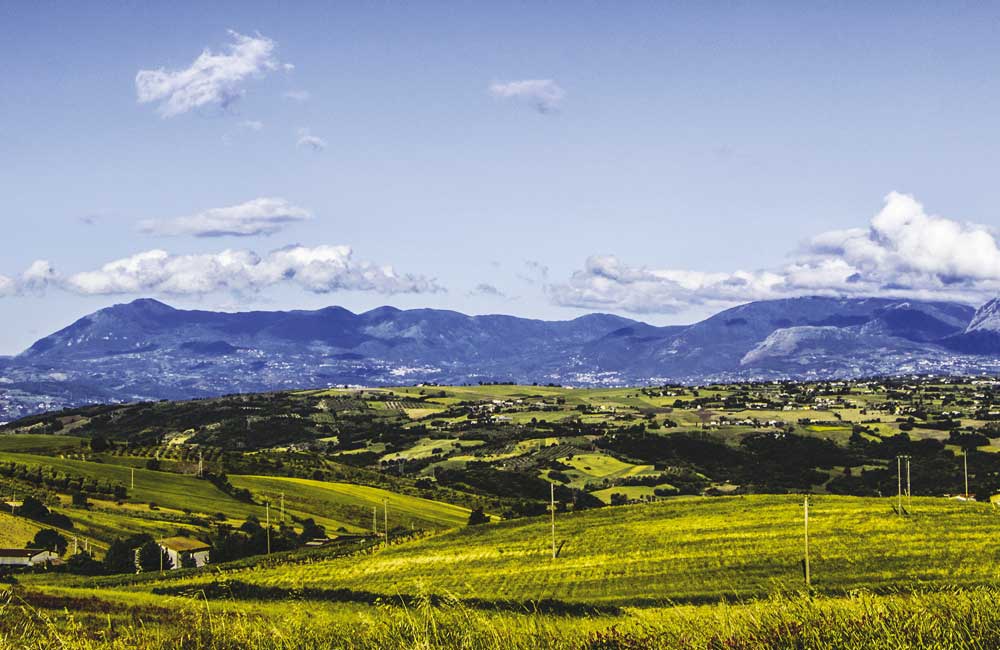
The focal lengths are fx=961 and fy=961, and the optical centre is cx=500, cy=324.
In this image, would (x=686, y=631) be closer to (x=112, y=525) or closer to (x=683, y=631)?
(x=683, y=631)

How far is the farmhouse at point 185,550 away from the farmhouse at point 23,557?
11974mm

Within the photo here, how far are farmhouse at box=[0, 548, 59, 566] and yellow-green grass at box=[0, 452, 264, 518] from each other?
4371cm

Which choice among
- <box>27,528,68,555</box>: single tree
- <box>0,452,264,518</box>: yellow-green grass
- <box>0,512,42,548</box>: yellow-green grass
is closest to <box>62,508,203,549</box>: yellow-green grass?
<box>27,528,68,555</box>: single tree

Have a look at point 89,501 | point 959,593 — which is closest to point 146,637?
point 959,593

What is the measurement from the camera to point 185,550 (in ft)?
345

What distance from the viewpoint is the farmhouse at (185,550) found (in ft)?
338

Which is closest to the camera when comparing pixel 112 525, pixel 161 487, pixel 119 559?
pixel 119 559

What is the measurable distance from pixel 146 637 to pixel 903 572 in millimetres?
61034

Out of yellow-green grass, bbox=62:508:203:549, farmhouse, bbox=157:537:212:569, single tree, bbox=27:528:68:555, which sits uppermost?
Answer: single tree, bbox=27:528:68:555

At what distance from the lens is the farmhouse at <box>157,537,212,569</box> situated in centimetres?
10306

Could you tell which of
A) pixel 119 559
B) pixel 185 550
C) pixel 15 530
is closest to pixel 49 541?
pixel 15 530

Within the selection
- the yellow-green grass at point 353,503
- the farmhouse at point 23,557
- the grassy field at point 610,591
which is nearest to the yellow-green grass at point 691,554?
the grassy field at point 610,591

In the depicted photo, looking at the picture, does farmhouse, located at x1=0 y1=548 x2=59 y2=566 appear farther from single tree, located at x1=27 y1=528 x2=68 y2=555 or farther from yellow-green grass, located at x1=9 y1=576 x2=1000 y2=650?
yellow-green grass, located at x1=9 y1=576 x2=1000 y2=650

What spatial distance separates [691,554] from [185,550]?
56.2 m
